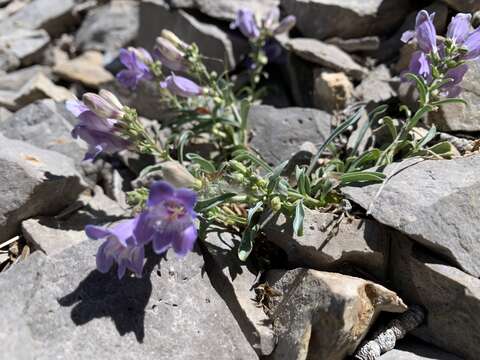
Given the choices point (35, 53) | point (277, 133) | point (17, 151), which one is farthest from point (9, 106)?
point (277, 133)

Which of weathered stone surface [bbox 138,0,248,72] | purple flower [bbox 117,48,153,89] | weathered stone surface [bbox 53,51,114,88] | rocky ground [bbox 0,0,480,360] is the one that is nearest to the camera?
rocky ground [bbox 0,0,480,360]

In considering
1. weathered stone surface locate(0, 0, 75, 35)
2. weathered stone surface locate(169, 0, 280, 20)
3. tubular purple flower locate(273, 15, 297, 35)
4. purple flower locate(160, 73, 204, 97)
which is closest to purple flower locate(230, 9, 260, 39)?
tubular purple flower locate(273, 15, 297, 35)

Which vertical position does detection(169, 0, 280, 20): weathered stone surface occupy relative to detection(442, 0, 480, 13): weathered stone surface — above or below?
below

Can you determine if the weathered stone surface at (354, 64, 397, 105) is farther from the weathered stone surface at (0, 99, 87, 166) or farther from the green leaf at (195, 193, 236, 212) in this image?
the weathered stone surface at (0, 99, 87, 166)

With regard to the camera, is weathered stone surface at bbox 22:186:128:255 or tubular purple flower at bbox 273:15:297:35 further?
tubular purple flower at bbox 273:15:297:35

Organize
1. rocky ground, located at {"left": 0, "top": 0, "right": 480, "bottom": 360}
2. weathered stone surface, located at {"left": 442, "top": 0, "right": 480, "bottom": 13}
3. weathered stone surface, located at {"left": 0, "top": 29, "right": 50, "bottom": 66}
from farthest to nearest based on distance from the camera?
weathered stone surface, located at {"left": 0, "top": 29, "right": 50, "bottom": 66} < weathered stone surface, located at {"left": 442, "top": 0, "right": 480, "bottom": 13} < rocky ground, located at {"left": 0, "top": 0, "right": 480, "bottom": 360}

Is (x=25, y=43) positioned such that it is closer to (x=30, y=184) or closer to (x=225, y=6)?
(x=225, y=6)

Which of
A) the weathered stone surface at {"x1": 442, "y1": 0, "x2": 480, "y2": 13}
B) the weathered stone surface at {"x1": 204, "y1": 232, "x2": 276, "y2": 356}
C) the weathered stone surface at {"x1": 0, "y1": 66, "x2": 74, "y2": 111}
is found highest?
the weathered stone surface at {"x1": 442, "y1": 0, "x2": 480, "y2": 13}
